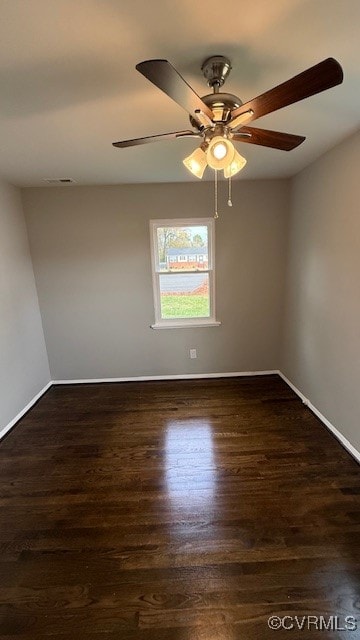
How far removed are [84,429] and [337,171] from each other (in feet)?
10.6

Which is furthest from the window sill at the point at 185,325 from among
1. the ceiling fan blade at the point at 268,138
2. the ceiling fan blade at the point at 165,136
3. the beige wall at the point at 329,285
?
the ceiling fan blade at the point at 165,136

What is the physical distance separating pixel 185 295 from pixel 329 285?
164cm

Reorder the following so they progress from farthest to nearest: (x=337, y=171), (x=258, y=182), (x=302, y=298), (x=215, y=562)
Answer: (x=258, y=182)
(x=302, y=298)
(x=337, y=171)
(x=215, y=562)

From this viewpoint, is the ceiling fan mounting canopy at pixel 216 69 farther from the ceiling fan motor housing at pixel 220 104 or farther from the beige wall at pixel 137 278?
the beige wall at pixel 137 278

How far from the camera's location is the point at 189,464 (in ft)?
7.35

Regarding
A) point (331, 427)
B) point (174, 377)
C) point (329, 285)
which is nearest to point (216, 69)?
point (329, 285)

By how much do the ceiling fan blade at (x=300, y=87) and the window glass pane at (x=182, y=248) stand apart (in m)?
2.24

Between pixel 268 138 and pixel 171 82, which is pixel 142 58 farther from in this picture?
pixel 268 138

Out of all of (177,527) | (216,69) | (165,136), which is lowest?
(177,527)

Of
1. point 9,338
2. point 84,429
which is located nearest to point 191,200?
point 9,338

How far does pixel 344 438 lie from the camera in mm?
2393

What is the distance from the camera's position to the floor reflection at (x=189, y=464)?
1.93m

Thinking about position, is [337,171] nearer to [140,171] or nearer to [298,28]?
[298,28]

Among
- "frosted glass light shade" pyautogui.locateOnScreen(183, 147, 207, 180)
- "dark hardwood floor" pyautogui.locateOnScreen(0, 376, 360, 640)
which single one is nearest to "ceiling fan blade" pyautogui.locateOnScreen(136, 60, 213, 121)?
"frosted glass light shade" pyautogui.locateOnScreen(183, 147, 207, 180)
